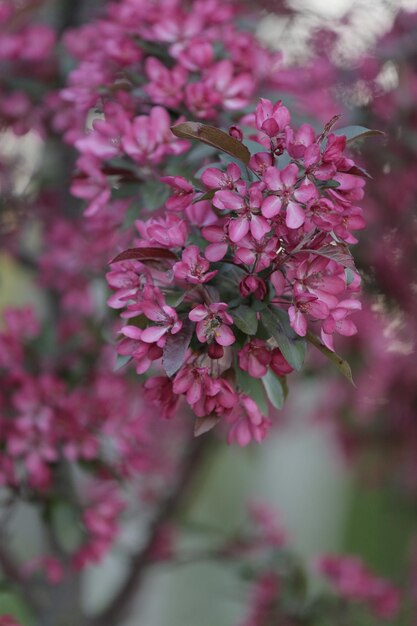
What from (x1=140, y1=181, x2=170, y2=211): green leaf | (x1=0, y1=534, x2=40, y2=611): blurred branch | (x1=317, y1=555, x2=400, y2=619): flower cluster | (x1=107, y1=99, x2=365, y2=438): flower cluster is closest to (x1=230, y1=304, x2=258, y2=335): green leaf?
(x1=107, y1=99, x2=365, y2=438): flower cluster

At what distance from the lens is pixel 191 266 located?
661mm

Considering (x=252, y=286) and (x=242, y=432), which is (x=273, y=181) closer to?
(x=252, y=286)

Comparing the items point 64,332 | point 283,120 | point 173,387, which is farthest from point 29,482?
point 283,120

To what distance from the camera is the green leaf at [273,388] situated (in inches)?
28.5

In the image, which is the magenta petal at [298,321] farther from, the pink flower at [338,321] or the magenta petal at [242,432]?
the magenta petal at [242,432]

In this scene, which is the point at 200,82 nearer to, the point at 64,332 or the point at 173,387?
the point at 173,387

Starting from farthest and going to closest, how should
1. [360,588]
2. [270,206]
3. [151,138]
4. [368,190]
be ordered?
[360,588] → [368,190] → [151,138] → [270,206]

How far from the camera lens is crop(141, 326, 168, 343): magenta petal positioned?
2.11 feet

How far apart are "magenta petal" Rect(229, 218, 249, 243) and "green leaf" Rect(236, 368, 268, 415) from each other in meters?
0.12

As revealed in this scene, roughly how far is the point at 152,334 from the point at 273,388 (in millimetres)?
143

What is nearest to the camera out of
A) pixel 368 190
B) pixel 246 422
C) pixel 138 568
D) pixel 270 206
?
pixel 270 206

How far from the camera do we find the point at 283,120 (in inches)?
26.4

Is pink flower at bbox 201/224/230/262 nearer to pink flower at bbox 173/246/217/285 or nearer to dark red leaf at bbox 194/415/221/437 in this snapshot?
pink flower at bbox 173/246/217/285

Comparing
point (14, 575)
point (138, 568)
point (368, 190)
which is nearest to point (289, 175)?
point (368, 190)
